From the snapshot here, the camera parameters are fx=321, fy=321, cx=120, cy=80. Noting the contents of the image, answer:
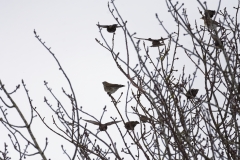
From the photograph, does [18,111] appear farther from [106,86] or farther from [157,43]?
[157,43]

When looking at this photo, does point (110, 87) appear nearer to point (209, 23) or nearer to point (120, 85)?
point (120, 85)

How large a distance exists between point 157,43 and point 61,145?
2662 millimetres

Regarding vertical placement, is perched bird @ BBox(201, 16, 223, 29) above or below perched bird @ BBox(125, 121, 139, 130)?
above

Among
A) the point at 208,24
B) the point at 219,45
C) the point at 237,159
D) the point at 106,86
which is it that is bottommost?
the point at 237,159

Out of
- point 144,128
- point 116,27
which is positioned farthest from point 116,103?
point 116,27

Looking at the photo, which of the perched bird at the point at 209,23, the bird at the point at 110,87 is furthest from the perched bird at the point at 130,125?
the perched bird at the point at 209,23

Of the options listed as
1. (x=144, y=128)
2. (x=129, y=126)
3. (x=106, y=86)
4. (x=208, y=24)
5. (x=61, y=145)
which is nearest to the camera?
(x=106, y=86)

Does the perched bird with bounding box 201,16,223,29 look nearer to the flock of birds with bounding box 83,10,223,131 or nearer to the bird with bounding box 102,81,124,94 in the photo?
the flock of birds with bounding box 83,10,223,131

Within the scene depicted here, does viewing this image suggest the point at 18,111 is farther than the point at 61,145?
No

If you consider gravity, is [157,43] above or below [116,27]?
below

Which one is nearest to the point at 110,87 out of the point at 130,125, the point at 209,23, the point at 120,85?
the point at 120,85

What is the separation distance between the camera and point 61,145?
4684mm

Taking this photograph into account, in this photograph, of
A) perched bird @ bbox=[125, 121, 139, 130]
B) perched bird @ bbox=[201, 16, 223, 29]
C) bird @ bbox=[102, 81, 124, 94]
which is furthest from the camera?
perched bird @ bbox=[201, 16, 223, 29]

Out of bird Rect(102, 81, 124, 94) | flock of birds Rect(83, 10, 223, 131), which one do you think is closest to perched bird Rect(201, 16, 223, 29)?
flock of birds Rect(83, 10, 223, 131)
